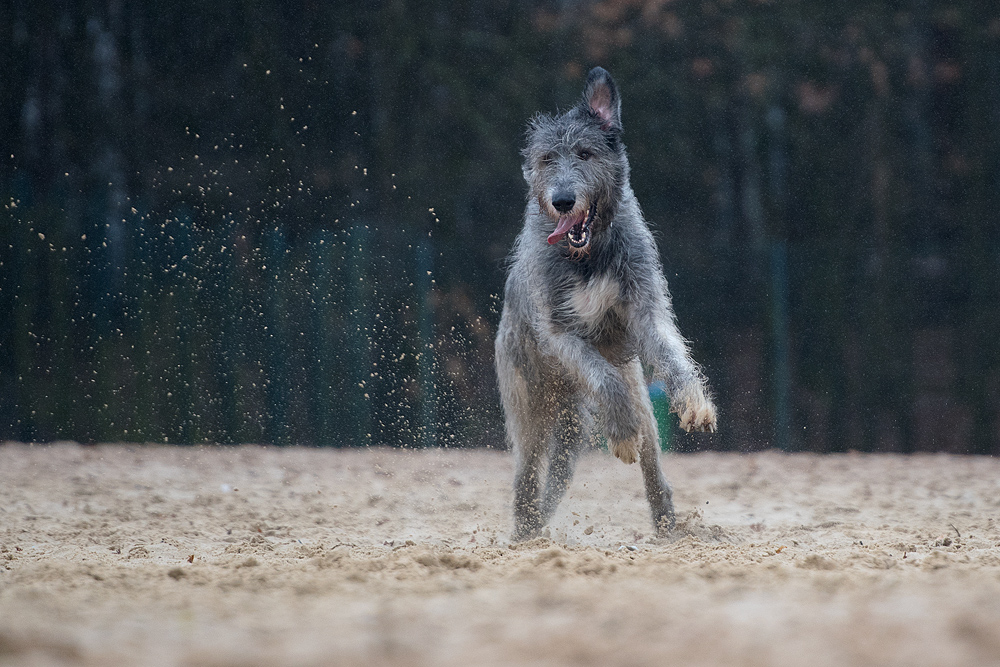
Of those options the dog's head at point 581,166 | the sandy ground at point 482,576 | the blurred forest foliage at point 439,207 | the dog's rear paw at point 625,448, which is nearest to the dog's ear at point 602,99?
the dog's head at point 581,166

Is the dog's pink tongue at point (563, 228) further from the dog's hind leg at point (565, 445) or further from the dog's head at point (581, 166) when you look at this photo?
the dog's hind leg at point (565, 445)

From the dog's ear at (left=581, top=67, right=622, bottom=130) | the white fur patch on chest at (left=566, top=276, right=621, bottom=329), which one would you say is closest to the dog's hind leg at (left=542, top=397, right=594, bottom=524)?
the white fur patch on chest at (left=566, top=276, right=621, bottom=329)

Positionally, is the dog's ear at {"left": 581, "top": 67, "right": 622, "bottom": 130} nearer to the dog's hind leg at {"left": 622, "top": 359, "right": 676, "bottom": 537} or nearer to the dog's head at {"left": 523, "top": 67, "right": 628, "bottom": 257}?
the dog's head at {"left": 523, "top": 67, "right": 628, "bottom": 257}

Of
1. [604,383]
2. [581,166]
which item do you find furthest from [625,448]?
[581,166]

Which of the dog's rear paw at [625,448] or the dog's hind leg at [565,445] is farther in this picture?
the dog's hind leg at [565,445]

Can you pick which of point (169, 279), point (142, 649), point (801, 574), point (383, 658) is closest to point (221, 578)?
point (142, 649)

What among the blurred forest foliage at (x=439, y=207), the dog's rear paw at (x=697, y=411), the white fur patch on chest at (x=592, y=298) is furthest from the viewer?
the blurred forest foliage at (x=439, y=207)

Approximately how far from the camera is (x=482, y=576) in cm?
285

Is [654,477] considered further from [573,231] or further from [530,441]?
[573,231]

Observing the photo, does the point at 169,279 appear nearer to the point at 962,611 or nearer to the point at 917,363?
the point at 917,363

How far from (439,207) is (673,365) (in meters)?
6.89

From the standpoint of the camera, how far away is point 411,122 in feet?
36.2

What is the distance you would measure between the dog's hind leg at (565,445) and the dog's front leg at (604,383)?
43 cm

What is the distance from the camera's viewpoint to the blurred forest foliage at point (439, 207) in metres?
8.84
